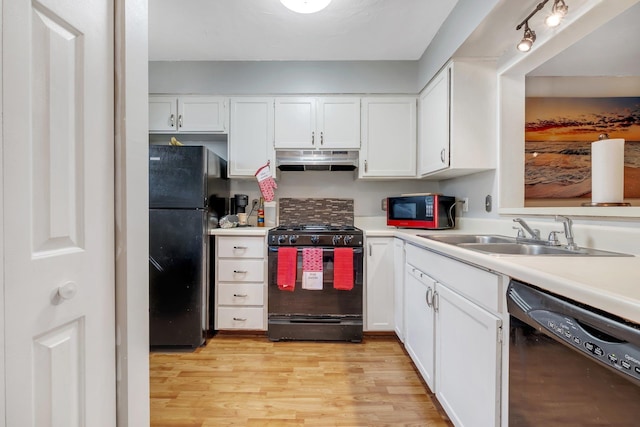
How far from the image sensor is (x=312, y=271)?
229 centimetres

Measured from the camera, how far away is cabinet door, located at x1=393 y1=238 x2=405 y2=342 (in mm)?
2164

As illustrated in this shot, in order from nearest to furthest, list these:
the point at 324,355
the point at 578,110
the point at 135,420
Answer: the point at 135,420 → the point at 578,110 → the point at 324,355

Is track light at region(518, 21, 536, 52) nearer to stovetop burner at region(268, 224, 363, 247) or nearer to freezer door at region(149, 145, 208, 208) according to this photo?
stovetop burner at region(268, 224, 363, 247)

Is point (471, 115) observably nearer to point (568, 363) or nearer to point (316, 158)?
point (316, 158)

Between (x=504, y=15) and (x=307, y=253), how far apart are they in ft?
6.36

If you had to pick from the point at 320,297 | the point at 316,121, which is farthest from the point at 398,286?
the point at 316,121

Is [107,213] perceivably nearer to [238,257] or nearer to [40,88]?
[40,88]

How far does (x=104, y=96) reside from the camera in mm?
815

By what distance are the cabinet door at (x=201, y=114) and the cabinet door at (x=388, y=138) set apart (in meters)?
1.34

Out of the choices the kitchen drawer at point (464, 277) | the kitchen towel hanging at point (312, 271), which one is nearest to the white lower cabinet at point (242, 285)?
the kitchen towel hanging at point (312, 271)

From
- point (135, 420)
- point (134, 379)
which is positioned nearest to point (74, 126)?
point (134, 379)

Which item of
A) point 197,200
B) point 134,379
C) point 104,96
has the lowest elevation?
point 134,379

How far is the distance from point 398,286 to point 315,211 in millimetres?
1127

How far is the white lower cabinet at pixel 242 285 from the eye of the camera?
7.77 ft
